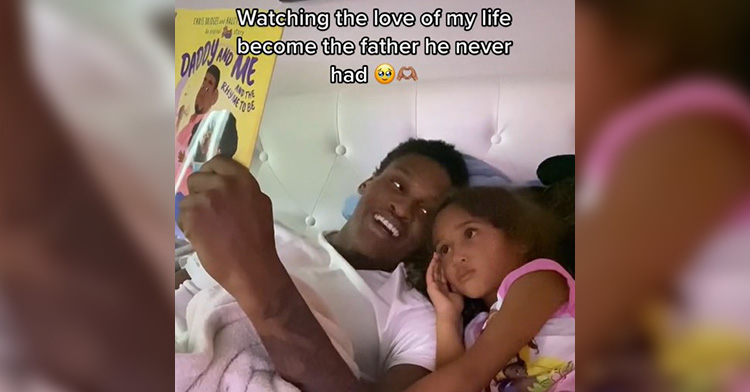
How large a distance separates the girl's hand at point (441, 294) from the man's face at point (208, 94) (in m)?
0.42

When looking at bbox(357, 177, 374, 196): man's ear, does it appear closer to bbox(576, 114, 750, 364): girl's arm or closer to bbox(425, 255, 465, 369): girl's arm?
bbox(425, 255, 465, 369): girl's arm

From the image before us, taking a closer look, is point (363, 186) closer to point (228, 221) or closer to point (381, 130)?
point (381, 130)

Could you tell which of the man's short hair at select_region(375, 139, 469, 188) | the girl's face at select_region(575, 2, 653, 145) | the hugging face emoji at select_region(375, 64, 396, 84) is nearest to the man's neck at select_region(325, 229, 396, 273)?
the man's short hair at select_region(375, 139, 469, 188)

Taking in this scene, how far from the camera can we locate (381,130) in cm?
93

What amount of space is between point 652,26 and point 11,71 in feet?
3.19

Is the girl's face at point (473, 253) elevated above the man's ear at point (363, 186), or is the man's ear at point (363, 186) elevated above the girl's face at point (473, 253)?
the man's ear at point (363, 186)

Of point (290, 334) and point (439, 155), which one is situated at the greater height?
point (439, 155)

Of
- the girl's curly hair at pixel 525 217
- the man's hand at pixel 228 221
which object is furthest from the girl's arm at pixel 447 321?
the man's hand at pixel 228 221

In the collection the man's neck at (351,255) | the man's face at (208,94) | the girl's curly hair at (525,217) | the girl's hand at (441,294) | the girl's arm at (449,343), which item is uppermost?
the man's face at (208,94)

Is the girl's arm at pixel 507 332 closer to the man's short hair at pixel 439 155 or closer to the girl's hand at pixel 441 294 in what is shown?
the girl's hand at pixel 441 294

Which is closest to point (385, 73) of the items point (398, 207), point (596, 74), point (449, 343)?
point (398, 207)

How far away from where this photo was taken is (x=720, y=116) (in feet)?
2.94

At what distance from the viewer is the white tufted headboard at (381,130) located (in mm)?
915

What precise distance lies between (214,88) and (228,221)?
0.68ft
